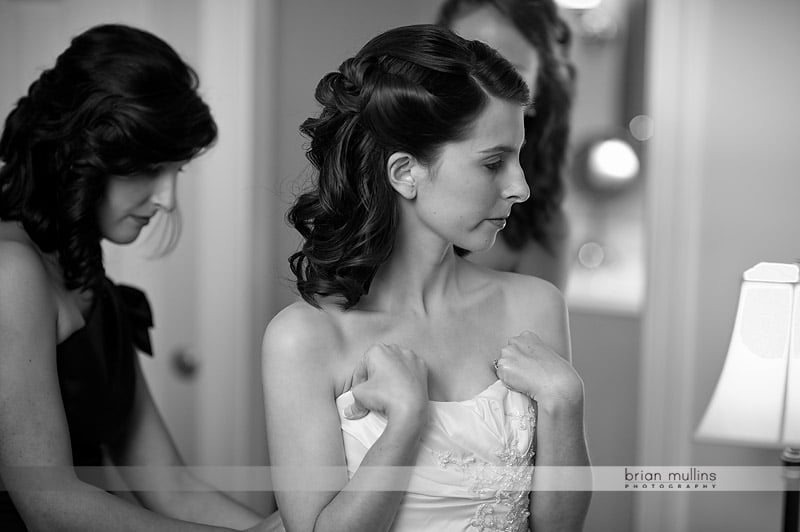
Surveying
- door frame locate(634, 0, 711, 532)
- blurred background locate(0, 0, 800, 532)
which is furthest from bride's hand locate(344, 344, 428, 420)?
door frame locate(634, 0, 711, 532)

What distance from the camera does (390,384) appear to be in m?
0.78

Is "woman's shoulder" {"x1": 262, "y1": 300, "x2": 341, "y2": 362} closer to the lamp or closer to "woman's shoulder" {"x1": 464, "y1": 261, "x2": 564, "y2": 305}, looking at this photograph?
"woman's shoulder" {"x1": 464, "y1": 261, "x2": 564, "y2": 305}

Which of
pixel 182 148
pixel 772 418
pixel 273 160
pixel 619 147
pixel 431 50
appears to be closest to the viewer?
pixel 431 50

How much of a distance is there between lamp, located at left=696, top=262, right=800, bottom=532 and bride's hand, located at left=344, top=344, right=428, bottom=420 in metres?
0.35

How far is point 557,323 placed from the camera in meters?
0.90

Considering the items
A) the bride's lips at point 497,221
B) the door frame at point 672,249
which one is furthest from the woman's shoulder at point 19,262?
the door frame at point 672,249

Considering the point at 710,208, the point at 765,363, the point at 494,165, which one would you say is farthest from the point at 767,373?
the point at 494,165

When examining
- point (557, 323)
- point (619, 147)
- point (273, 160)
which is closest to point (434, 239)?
point (557, 323)

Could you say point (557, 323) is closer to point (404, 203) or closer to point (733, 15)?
point (404, 203)

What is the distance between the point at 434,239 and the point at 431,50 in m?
0.19

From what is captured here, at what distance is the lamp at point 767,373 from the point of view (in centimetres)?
87

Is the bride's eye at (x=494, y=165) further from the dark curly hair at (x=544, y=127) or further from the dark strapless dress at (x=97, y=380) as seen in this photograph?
the dark strapless dress at (x=97, y=380)

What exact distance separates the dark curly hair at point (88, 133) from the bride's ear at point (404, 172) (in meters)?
0.31

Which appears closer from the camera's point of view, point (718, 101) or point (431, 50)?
point (431, 50)
